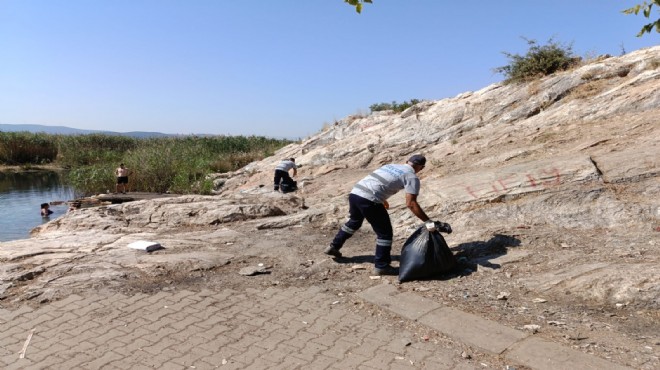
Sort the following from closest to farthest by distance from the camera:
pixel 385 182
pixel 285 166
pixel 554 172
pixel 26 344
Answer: pixel 26 344 < pixel 385 182 < pixel 554 172 < pixel 285 166

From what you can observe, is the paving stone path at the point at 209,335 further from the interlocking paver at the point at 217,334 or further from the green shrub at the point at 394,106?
the green shrub at the point at 394,106

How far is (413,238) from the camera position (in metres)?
5.21

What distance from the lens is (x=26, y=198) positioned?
23234 mm

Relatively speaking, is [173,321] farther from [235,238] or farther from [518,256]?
[518,256]

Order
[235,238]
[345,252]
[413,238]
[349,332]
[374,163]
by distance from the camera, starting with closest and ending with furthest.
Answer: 1. [349,332]
2. [413,238]
3. [345,252]
4. [235,238]
5. [374,163]

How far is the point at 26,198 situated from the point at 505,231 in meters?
23.9

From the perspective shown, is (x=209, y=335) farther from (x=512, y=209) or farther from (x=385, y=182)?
(x=512, y=209)

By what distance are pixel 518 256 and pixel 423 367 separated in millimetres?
2488

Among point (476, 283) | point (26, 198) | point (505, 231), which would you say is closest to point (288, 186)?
point (505, 231)

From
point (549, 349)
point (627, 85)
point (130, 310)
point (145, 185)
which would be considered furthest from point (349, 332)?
point (145, 185)

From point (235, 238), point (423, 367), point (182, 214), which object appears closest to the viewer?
point (423, 367)

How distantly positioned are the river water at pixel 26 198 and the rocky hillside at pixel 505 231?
26.9 feet

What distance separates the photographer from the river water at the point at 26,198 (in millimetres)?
15688

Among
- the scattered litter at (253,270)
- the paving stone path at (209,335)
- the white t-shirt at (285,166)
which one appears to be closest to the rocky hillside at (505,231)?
the scattered litter at (253,270)
